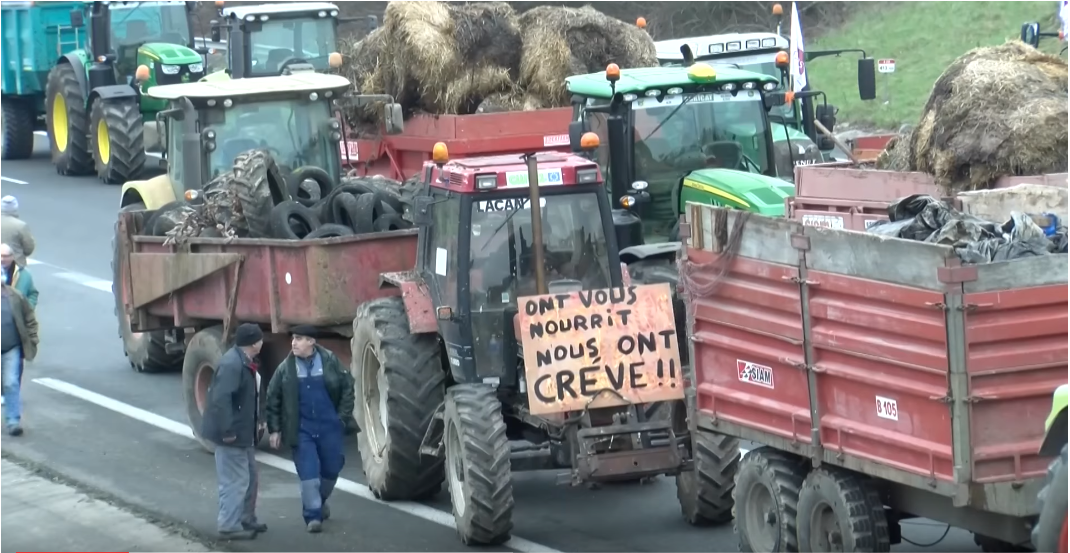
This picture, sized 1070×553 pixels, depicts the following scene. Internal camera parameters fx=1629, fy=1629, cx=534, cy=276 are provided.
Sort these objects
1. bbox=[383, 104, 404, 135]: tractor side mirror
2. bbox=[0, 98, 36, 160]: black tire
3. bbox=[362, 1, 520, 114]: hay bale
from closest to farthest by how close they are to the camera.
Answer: bbox=[383, 104, 404, 135]: tractor side mirror < bbox=[362, 1, 520, 114]: hay bale < bbox=[0, 98, 36, 160]: black tire

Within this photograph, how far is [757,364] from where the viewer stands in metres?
9.05

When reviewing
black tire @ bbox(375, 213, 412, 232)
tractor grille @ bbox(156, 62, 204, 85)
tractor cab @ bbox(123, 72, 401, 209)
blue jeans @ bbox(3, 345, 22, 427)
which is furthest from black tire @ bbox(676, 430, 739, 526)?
tractor grille @ bbox(156, 62, 204, 85)

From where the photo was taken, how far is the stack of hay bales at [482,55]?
60.6 ft

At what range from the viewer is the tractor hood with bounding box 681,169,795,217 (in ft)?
43.2

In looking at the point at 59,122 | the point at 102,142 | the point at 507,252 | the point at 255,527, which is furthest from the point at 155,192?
the point at 59,122

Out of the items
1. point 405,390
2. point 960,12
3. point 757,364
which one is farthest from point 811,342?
point 960,12

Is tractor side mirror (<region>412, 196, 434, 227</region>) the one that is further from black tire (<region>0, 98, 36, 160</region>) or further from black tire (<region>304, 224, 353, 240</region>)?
black tire (<region>0, 98, 36, 160</region>)

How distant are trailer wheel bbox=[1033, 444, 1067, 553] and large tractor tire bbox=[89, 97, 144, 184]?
67.4 ft

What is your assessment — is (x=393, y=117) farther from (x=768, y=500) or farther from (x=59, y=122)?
(x=59, y=122)

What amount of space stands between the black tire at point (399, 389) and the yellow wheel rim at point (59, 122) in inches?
699

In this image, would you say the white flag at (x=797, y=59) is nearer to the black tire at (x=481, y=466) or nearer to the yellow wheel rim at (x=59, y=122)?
the black tire at (x=481, y=466)

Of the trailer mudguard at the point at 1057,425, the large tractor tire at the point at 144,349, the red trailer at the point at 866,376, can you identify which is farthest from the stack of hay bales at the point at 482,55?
the trailer mudguard at the point at 1057,425

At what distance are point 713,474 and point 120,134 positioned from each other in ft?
57.3

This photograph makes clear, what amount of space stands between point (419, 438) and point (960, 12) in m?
24.8
